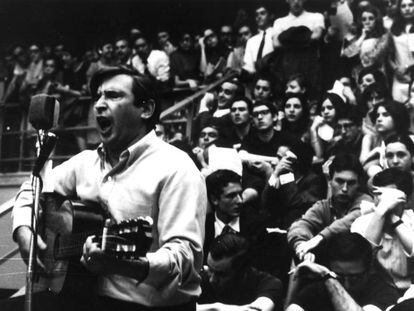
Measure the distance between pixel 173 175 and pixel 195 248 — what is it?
0.73ft

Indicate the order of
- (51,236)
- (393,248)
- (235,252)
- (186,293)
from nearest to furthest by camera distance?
(186,293) → (51,236) → (393,248) → (235,252)

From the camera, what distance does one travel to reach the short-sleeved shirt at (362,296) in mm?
3990

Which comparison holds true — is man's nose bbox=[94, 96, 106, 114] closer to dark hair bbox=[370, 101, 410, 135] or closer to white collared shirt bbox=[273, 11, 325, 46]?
dark hair bbox=[370, 101, 410, 135]

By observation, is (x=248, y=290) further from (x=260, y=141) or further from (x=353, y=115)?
(x=353, y=115)

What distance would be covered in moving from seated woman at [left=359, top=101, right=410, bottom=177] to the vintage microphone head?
220 cm

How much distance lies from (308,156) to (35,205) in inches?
89.9

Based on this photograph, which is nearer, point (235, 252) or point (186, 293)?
point (186, 293)

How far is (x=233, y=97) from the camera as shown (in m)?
5.05

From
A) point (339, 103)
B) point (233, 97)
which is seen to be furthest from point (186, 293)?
point (233, 97)

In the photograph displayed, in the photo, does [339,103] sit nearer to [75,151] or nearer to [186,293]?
[75,151]

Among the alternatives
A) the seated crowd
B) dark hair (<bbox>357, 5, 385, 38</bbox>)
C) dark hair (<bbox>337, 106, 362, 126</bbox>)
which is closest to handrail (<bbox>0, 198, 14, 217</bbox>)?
the seated crowd

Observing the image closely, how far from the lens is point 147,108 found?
2.63 metres

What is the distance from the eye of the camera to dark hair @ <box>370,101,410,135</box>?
4.31 metres

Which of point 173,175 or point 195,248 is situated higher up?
point 173,175
